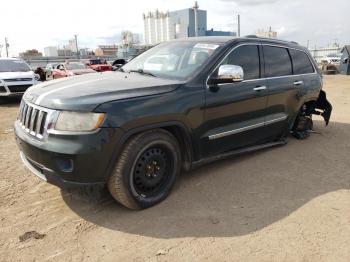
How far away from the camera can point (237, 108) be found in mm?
4387

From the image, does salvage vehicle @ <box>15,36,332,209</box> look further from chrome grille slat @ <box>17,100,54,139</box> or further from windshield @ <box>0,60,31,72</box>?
windshield @ <box>0,60,31,72</box>

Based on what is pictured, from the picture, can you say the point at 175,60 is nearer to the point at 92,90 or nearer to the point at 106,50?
the point at 92,90

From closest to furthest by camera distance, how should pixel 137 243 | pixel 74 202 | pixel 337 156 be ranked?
pixel 137 243, pixel 74 202, pixel 337 156

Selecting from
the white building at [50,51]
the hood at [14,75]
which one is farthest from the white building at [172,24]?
the hood at [14,75]

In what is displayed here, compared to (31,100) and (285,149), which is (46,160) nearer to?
(31,100)

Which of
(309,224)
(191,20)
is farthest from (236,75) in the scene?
(191,20)

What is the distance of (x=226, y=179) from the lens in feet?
14.6

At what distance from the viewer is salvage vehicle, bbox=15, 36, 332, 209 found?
313cm

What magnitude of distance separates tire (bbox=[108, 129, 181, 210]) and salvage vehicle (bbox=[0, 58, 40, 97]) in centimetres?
963

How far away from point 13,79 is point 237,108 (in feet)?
31.8

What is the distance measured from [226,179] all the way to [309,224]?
1263 millimetres

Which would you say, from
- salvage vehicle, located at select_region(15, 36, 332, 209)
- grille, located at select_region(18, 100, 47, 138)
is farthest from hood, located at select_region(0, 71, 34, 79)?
grille, located at select_region(18, 100, 47, 138)

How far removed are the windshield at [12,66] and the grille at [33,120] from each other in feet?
32.5

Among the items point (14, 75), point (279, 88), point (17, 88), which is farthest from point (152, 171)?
point (14, 75)
